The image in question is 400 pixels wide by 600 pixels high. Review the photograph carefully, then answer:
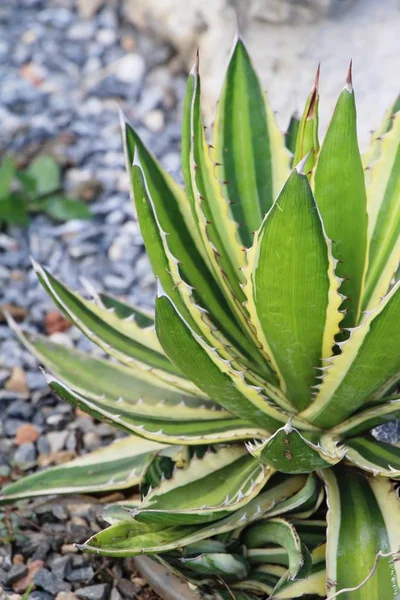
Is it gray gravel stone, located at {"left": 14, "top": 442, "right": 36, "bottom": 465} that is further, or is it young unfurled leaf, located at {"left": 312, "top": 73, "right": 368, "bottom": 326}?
gray gravel stone, located at {"left": 14, "top": 442, "right": 36, "bottom": 465}

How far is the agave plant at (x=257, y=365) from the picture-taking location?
1254 mm

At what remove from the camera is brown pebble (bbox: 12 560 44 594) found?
5.30 ft

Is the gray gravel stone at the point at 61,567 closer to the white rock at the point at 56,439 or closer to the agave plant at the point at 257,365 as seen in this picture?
the agave plant at the point at 257,365

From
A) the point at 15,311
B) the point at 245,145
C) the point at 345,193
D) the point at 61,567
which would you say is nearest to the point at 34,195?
the point at 15,311

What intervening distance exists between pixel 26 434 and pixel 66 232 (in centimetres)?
83

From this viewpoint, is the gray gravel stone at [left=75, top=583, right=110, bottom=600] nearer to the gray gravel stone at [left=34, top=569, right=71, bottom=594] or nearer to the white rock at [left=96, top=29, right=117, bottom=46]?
the gray gravel stone at [left=34, top=569, right=71, bottom=594]

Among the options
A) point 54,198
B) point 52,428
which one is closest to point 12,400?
point 52,428

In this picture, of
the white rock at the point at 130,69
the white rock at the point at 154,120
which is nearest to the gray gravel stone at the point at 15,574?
the white rock at the point at 154,120

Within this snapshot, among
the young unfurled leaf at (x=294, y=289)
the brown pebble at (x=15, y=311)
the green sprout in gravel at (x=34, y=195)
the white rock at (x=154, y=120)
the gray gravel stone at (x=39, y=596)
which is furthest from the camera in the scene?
the white rock at (x=154, y=120)

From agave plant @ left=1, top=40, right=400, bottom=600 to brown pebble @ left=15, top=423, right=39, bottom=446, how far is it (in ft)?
1.17

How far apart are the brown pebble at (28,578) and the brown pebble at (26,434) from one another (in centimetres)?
39

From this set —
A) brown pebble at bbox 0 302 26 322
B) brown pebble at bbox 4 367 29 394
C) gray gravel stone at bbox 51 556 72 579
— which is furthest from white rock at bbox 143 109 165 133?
gray gravel stone at bbox 51 556 72 579

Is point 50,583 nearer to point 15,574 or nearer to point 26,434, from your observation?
point 15,574

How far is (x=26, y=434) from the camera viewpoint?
203cm
